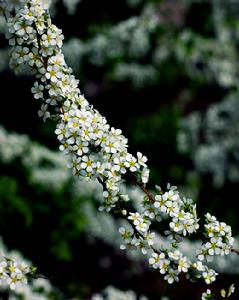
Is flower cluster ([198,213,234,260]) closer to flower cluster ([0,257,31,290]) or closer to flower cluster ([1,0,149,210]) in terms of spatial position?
flower cluster ([1,0,149,210])

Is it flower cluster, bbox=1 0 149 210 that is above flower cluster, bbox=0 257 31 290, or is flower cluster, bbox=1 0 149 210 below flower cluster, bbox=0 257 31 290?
above

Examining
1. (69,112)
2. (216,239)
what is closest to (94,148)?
(69,112)

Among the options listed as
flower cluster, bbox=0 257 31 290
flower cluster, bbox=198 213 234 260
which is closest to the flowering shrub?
flower cluster, bbox=198 213 234 260

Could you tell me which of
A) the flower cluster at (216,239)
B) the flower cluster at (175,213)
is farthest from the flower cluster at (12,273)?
the flower cluster at (216,239)

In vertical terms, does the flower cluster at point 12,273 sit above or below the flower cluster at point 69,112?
below

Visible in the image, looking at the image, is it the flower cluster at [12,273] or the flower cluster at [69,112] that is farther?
the flower cluster at [12,273]

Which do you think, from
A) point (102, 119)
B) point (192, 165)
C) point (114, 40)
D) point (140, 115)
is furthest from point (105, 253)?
point (102, 119)

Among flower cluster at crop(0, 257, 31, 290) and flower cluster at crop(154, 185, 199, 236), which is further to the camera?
flower cluster at crop(0, 257, 31, 290)

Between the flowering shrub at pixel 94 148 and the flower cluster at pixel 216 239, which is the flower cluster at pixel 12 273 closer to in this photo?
the flowering shrub at pixel 94 148

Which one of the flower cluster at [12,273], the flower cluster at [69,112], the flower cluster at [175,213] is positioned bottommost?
the flower cluster at [12,273]
